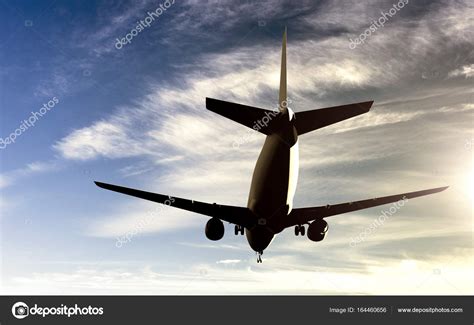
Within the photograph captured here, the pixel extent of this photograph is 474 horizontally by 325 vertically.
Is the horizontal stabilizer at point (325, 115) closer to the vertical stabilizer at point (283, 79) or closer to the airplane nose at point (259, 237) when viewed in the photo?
the vertical stabilizer at point (283, 79)

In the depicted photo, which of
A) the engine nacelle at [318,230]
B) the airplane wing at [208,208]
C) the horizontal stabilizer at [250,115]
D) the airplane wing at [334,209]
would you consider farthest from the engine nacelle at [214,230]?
the horizontal stabilizer at [250,115]

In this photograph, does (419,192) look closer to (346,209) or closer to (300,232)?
(346,209)

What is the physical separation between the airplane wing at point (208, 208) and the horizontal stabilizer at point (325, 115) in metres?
7.19

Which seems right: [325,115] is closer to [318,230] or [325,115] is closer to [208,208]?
[318,230]

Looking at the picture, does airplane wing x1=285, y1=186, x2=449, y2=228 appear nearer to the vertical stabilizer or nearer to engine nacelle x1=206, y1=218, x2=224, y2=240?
engine nacelle x1=206, y1=218, x2=224, y2=240

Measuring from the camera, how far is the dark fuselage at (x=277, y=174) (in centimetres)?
2644

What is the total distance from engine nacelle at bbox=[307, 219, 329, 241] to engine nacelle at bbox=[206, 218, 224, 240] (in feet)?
22.1

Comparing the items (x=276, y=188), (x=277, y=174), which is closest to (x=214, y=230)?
(x=276, y=188)

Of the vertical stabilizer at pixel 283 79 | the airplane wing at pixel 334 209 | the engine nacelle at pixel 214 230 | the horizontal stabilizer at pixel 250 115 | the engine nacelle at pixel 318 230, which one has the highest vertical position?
the vertical stabilizer at pixel 283 79

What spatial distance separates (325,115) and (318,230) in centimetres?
927

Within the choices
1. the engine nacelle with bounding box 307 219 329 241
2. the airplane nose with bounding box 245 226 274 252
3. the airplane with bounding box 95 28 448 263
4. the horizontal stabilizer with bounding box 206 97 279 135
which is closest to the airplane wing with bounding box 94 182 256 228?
the airplane with bounding box 95 28 448 263

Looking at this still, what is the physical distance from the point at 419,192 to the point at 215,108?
53.4 feet

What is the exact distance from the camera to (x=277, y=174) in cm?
2664

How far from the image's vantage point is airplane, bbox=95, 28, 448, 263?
26.4 m
